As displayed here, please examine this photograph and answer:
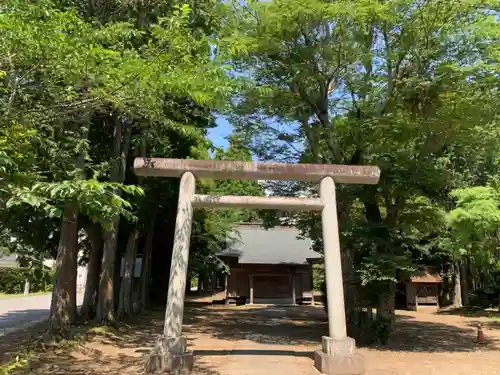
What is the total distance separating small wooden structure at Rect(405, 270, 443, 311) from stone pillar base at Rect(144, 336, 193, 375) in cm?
2145

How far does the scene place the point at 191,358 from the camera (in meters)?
9.30

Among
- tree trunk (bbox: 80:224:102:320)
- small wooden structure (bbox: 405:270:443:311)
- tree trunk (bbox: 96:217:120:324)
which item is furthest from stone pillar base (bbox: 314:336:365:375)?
small wooden structure (bbox: 405:270:443:311)

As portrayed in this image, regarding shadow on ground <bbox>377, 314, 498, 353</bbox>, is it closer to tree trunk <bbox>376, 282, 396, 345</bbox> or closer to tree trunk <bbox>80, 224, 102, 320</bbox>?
tree trunk <bbox>376, 282, 396, 345</bbox>

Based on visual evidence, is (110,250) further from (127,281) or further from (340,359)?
(340,359)

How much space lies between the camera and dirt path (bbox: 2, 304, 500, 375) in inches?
378

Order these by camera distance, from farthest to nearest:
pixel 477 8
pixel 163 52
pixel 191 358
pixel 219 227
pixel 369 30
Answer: pixel 219 227 → pixel 369 30 → pixel 477 8 → pixel 191 358 → pixel 163 52

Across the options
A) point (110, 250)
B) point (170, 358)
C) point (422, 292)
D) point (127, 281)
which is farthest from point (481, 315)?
point (170, 358)

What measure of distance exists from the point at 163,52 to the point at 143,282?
671 inches

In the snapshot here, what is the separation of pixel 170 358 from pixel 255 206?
3736mm

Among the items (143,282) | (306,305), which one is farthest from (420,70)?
(306,305)

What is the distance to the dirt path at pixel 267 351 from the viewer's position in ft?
31.5

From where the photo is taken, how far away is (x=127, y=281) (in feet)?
60.1

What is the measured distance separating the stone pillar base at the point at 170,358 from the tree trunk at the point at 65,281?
378 cm

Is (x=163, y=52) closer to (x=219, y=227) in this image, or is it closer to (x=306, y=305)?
(x=219, y=227)
